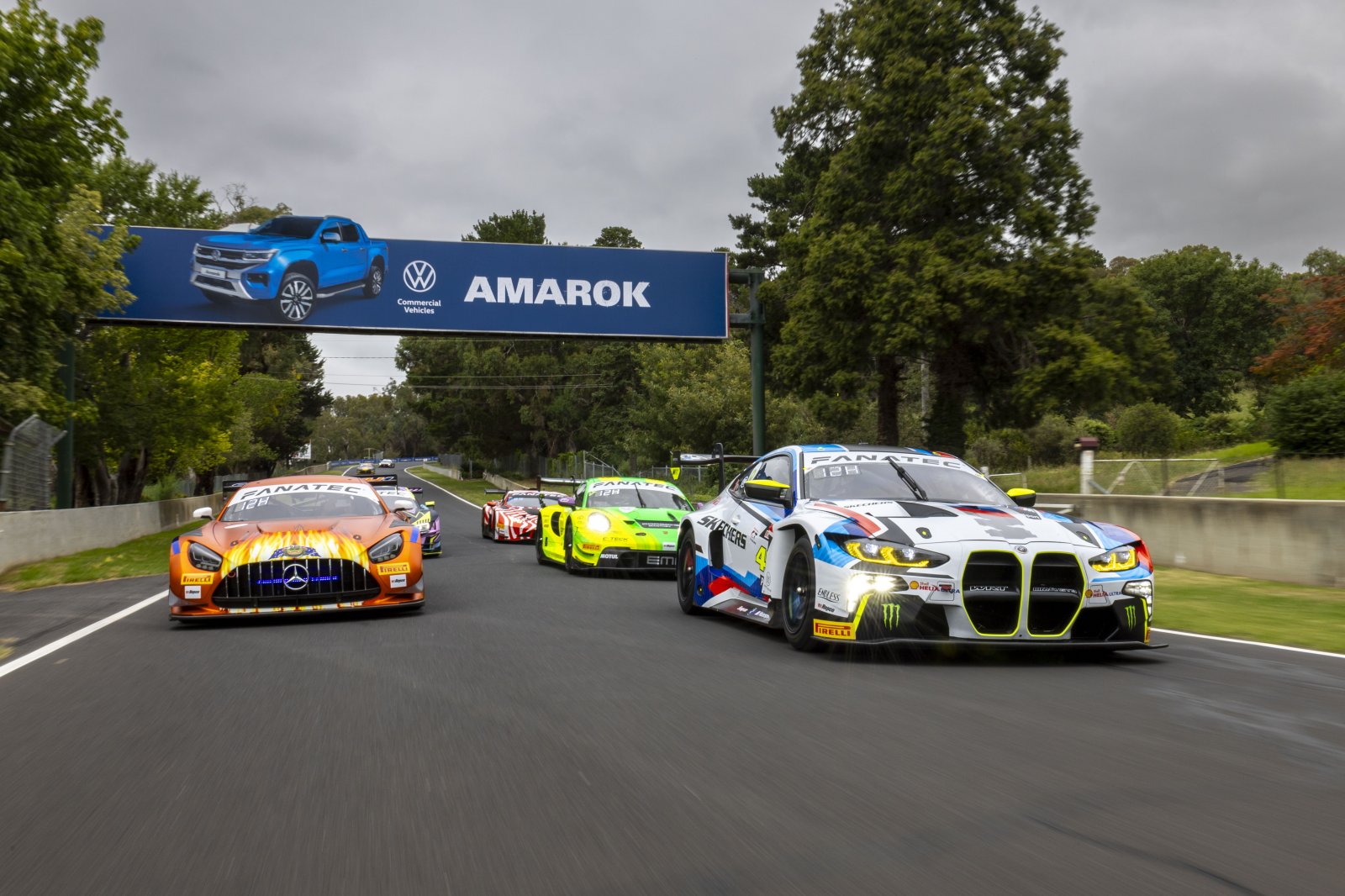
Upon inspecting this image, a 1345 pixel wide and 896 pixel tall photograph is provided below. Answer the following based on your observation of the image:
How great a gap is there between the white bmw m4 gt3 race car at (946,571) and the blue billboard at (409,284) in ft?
65.5

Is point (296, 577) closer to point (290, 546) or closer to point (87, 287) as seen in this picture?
point (290, 546)

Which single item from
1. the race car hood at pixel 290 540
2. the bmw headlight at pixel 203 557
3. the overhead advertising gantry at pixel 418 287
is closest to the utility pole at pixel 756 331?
the overhead advertising gantry at pixel 418 287

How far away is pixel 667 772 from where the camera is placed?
450 cm

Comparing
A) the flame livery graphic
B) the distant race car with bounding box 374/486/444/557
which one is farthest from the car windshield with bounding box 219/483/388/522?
the distant race car with bounding box 374/486/444/557

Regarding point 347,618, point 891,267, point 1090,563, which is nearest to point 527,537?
point 891,267

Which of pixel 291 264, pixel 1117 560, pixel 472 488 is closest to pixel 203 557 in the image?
pixel 1117 560

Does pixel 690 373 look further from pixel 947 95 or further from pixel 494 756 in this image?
pixel 494 756

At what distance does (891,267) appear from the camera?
1030 inches

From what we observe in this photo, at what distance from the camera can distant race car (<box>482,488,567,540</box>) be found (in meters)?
24.4

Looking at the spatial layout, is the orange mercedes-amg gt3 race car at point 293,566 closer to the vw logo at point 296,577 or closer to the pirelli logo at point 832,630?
the vw logo at point 296,577

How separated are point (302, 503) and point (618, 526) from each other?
4.63 meters

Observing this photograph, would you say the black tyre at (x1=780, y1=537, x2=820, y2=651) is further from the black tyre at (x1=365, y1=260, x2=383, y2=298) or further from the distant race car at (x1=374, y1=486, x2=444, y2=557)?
the black tyre at (x1=365, y1=260, x2=383, y2=298)

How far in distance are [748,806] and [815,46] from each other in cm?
2720

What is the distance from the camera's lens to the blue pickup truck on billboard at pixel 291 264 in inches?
1041
